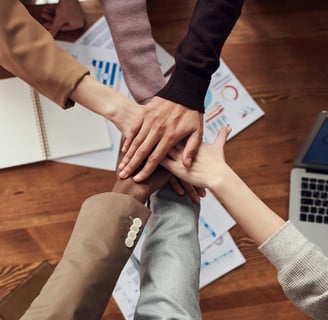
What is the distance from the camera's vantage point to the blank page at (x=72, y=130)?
3.46ft

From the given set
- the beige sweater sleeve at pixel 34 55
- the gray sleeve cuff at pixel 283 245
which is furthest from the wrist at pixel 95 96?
the gray sleeve cuff at pixel 283 245

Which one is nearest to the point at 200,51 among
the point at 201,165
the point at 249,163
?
the point at 201,165

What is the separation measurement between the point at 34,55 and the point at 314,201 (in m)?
0.59

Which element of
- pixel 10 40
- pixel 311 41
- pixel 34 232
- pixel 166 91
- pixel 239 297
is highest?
pixel 10 40

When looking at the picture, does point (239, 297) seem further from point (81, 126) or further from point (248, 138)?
point (81, 126)

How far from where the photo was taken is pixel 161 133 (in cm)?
90

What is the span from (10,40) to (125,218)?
34cm

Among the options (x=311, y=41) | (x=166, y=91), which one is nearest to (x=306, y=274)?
(x=166, y=91)

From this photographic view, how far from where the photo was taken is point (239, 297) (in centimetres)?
104

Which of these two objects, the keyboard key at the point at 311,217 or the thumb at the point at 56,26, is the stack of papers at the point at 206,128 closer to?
the thumb at the point at 56,26

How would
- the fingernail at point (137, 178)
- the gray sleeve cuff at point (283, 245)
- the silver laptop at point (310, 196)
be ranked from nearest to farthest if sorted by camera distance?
the gray sleeve cuff at point (283, 245), the fingernail at point (137, 178), the silver laptop at point (310, 196)

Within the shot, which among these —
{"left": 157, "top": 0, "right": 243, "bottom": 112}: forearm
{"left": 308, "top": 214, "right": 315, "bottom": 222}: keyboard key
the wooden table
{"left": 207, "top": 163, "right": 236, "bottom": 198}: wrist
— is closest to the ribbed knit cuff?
{"left": 157, "top": 0, "right": 243, "bottom": 112}: forearm

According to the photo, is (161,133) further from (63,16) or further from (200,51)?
(63,16)

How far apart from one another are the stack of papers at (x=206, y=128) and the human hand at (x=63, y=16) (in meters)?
0.03
